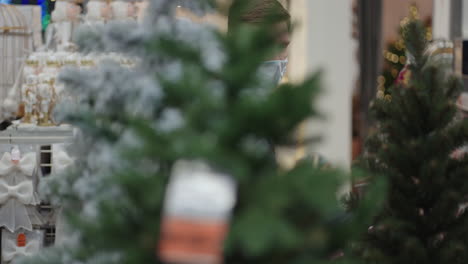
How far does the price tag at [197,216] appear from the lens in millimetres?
749

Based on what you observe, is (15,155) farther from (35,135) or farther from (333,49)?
(333,49)

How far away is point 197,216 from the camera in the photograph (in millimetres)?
757

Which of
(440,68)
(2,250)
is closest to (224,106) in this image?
(440,68)

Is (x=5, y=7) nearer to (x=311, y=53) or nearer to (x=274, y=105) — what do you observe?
(x=311, y=53)

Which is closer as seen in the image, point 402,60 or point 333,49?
point 333,49

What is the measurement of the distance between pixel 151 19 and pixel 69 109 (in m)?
0.17

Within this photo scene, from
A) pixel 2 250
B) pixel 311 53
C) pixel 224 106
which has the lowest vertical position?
pixel 2 250

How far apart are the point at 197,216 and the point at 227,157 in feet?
0.22

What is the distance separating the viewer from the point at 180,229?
760mm

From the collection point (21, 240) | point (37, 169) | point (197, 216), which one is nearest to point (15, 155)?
point (37, 169)

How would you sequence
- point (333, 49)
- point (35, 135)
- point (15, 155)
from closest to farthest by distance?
point (15, 155) < point (35, 135) < point (333, 49)

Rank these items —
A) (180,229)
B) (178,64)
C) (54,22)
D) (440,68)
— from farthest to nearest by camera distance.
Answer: (54,22)
(440,68)
(178,64)
(180,229)

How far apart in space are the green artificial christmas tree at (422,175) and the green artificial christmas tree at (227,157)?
844 millimetres

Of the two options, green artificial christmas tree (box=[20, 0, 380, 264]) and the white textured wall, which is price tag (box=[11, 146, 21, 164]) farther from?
green artificial christmas tree (box=[20, 0, 380, 264])
